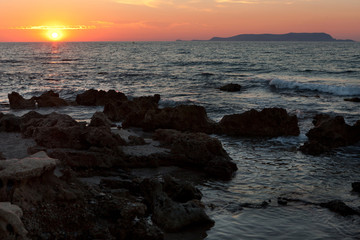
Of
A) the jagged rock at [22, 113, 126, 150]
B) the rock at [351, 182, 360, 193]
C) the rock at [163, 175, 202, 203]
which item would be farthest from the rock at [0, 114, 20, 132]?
the rock at [351, 182, 360, 193]

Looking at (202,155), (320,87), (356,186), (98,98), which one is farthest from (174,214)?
(320,87)

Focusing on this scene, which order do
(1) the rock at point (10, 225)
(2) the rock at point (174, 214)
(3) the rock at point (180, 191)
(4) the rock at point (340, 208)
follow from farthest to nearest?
(3) the rock at point (180, 191) → (4) the rock at point (340, 208) → (2) the rock at point (174, 214) → (1) the rock at point (10, 225)

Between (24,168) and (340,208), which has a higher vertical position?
(24,168)

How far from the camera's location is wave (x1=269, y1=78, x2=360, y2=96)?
34.6 meters

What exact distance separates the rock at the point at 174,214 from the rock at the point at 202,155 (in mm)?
3114

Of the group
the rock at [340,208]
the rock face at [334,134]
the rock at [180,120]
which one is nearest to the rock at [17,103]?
the rock at [180,120]

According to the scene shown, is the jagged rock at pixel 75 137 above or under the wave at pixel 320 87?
above

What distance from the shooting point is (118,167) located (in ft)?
38.7

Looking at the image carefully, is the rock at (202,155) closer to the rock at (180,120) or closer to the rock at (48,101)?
the rock at (180,120)

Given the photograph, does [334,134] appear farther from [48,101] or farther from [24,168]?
[48,101]

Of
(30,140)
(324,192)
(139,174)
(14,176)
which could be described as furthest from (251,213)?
(30,140)

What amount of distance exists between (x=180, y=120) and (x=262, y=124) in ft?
11.3

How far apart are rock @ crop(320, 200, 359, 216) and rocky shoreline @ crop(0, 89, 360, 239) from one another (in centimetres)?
287

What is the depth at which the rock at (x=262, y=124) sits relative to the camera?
688 inches
